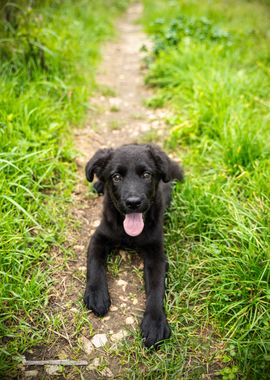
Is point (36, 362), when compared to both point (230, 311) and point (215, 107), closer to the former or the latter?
point (230, 311)

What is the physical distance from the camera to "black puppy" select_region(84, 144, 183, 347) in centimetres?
265

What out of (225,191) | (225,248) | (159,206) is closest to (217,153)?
(225,191)

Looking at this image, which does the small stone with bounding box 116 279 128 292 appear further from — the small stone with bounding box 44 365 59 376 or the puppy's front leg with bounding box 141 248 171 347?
the small stone with bounding box 44 365 59 376

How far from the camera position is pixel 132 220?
9.35 feet

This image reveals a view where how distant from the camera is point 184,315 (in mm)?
2596

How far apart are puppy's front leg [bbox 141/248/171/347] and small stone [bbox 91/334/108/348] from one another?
0.28m

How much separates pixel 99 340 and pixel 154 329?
40 cm

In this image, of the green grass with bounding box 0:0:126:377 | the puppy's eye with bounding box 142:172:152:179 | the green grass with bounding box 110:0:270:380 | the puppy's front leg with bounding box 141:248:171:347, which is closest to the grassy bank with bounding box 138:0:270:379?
the green grass with bounding box 110:0:270:380

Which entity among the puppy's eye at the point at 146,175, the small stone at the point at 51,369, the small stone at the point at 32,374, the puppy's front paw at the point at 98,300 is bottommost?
the small stone at the point at 51,369

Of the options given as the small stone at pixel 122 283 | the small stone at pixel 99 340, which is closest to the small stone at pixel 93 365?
the small stone at pixel 99 340

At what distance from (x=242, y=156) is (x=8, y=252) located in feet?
7.97

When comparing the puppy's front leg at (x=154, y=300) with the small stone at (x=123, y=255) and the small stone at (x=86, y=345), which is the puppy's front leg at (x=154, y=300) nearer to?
the small stone at (x=123, y=255)

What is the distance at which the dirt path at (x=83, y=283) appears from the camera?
2340 mm

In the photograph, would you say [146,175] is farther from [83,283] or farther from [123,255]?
[83,283]
